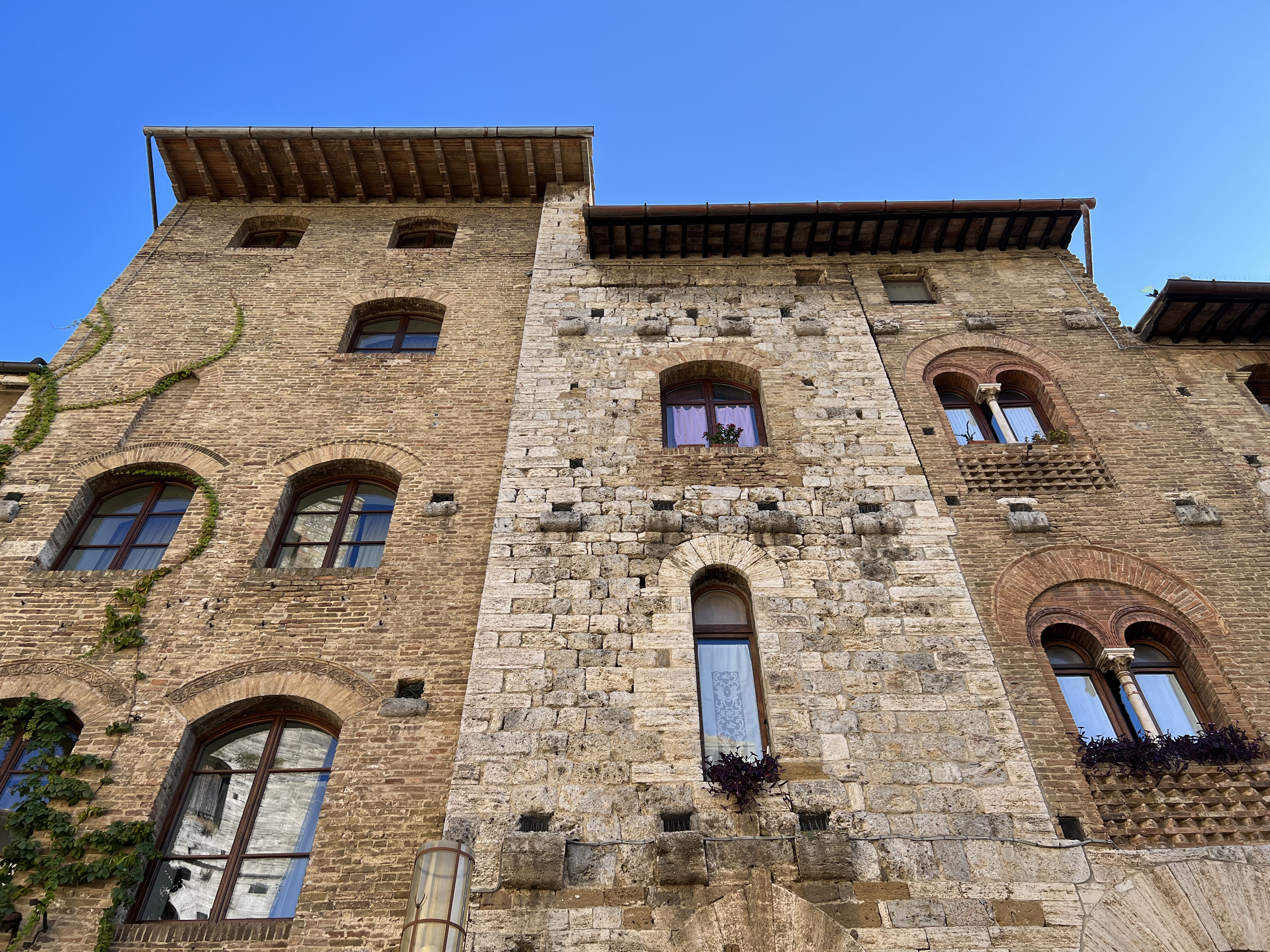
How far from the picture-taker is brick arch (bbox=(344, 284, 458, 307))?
467 inches

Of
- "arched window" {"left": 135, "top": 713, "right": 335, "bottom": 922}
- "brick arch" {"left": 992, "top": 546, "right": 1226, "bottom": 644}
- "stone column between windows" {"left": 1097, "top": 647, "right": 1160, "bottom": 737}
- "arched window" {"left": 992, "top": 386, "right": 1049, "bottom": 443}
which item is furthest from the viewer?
"arched window" {"left": 992, "top": 386, "right": 1049, "bottom": 443}

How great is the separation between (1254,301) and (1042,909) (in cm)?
848

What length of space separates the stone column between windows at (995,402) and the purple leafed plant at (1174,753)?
3790mm

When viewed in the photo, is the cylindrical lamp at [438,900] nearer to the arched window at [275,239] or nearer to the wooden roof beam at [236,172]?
the arched window at [275,239]

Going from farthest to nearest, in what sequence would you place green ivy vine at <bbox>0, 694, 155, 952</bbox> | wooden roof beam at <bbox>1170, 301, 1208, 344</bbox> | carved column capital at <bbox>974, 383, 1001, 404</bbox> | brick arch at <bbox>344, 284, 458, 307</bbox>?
1. brick arch at <bbox>344, 284, 458, 307</bbox>
2. wooden roof beam at <bbox>1170, 301, 1208, 344</bbox>
3. carved column capital at <bbox>974, 383, 1001, 404</bbox>
4. green ivy vine at <bbox>0, 694, 155, 952</bbox>

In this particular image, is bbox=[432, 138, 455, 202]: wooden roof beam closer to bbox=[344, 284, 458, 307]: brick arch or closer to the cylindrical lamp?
bbox=[344, 284, 458, 307]: brick arch

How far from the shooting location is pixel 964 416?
10336mm

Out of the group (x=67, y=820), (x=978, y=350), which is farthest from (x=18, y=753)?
(x=978, y=350)

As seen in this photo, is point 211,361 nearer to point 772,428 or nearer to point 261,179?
point 261,179

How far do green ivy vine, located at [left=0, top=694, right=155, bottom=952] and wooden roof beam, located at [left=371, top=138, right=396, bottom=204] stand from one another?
951 cm

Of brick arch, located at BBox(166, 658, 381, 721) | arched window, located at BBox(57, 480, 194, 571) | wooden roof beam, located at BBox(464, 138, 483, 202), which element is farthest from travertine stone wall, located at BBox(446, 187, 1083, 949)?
wooden roof beam, located at BBox(464, 138, 483, 202)

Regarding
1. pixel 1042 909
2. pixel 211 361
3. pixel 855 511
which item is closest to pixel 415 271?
pixel 211 361

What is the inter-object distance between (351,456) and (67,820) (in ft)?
14.1

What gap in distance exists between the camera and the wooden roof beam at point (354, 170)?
44.1 ft
